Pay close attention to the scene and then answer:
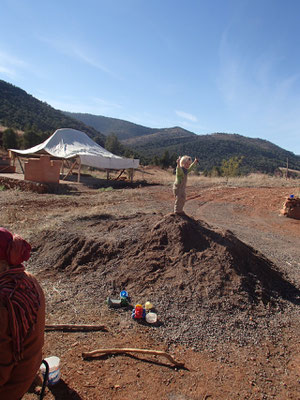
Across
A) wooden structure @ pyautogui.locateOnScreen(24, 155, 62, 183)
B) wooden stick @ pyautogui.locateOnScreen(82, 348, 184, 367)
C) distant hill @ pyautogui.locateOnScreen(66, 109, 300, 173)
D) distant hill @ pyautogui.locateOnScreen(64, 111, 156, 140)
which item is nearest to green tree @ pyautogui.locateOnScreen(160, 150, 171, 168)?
distant hill @ pyautogui.locateOnScreen(66, 109, 300, 173)

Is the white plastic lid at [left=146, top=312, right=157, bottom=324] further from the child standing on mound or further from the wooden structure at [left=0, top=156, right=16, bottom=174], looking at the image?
the wooden structure at [left=0, top=156, right=16, bottom=174]

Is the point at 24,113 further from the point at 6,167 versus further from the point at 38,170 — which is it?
the point at 38,170

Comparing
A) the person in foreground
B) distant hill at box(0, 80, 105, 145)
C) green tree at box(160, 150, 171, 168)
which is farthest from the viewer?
distant hill at box(0, 80, 105, 145)

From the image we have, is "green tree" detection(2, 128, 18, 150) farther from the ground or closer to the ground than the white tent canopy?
farther from the ground

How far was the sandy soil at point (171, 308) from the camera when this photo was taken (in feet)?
8.49

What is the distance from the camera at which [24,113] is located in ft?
186

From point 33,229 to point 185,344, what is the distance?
4603mm

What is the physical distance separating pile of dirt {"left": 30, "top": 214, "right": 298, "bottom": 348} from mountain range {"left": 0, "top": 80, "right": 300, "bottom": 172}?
37124 millimetres

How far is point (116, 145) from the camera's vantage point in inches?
1982

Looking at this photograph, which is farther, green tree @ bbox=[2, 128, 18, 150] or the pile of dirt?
green tree @ bbox=[2, 128, 18, 150]

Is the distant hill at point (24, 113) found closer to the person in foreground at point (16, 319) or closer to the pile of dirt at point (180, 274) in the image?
the pile of dirt at point (180, 274)

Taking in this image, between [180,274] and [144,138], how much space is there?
99193 mm

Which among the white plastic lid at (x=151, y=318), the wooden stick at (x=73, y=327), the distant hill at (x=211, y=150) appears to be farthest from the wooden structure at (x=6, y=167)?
the distant hill at (x=211, y=150)

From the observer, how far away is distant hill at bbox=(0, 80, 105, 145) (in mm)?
51531
